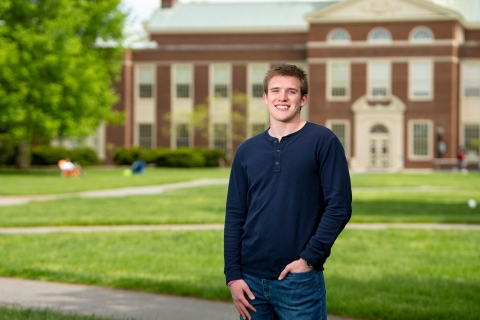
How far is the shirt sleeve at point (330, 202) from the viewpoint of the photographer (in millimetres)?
4004

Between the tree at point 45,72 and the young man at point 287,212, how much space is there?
114 ft

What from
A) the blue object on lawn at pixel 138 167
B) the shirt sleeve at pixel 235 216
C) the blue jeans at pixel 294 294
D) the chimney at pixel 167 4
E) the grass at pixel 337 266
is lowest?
the grass at pixel 337 266

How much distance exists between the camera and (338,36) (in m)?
55.6

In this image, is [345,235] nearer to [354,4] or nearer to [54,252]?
[54,252]

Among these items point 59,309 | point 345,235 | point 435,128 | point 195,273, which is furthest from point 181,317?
point 435,128

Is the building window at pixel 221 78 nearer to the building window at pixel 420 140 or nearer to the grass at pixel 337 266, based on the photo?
the building window at pixel 420 140

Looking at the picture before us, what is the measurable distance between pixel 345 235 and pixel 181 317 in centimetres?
675

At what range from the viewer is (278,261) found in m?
4.10

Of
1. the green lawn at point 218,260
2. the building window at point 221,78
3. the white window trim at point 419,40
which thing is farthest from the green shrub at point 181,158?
the green lawn at point 218,260

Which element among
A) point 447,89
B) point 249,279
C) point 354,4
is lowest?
point 249,279

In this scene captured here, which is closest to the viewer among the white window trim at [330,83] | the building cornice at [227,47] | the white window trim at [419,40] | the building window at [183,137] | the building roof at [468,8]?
the white window trim at [419,40]

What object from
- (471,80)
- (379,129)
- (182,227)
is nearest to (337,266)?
(182,227)

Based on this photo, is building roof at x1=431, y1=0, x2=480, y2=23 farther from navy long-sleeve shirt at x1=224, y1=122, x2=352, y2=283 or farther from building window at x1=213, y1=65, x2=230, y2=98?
navy long-sleeve shirt at x1=224, y1=122, x2=352, y2=283

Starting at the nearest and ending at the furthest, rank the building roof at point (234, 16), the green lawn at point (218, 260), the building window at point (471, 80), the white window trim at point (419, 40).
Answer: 1. the green lawn at point (218, 260)
2. the white window trim at point (419, 40)
3. the building window at point (471, 80)
4. the building roof at point (234, 16)
